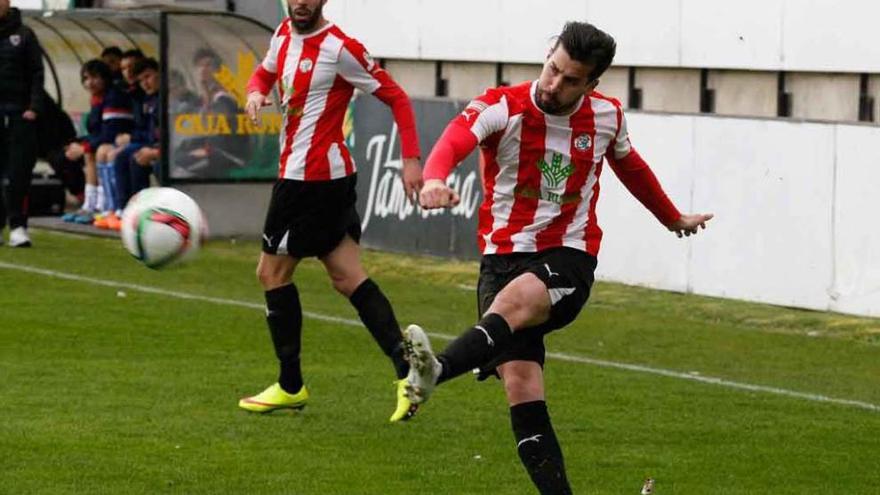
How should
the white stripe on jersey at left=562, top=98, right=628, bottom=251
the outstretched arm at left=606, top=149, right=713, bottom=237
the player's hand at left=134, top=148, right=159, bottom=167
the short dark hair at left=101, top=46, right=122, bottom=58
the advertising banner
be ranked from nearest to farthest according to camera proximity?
1. the white stripe on jersey at left=562, top=98, right=628, bottom=251
2. the outstretched arm at left=606, top=149, right=713, bottom=237
3. the advertising banner
4. the player's hand at left=134, top=148, right=159, bottom=167
5. the short dark hair at left=101, top=46, right=122, bottom=58

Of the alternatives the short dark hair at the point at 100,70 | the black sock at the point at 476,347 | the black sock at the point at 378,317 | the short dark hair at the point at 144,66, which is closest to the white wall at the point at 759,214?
the black sock at the point at 378,317

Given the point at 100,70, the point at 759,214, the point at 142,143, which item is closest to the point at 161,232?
the point at 759,214

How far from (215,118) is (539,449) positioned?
1318 cm

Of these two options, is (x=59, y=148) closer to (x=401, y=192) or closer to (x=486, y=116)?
(x=401, y=192)

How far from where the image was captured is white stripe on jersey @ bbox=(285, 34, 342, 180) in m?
9.18

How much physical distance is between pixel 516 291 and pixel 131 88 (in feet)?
46.0

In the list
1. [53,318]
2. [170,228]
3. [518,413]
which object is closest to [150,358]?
[53,318]

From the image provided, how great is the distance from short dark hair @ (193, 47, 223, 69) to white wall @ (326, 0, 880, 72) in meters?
1.21

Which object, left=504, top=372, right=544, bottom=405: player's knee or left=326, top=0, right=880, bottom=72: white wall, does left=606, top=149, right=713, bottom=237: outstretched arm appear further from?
left=326, top=0, right=880, bottom=72: white wall

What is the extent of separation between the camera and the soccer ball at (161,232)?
27.5 feet

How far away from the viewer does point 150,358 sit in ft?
35.9

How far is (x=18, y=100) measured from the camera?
54.9ft

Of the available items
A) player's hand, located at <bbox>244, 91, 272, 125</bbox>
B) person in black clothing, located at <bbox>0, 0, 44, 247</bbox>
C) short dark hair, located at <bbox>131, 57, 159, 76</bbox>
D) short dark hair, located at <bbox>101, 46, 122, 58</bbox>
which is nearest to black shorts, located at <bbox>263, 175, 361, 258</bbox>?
player's hand, located at <bbox>244, 91, 272, 125</bbox>

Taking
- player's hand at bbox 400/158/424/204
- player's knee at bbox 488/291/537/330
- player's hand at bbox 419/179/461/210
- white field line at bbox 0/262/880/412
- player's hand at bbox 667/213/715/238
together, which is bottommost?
white field line at bbox 0/262/880/412
